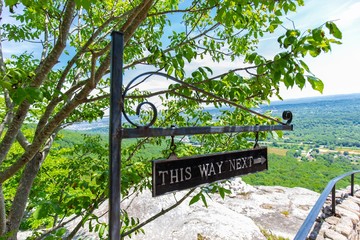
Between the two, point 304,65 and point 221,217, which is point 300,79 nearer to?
point 304,65

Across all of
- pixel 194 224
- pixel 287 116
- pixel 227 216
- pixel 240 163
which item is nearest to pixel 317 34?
pixel 287 116

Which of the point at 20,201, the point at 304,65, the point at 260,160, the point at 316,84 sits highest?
the point at 304,65

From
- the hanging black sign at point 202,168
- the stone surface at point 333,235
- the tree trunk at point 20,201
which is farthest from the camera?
the stone surface at point 333,235

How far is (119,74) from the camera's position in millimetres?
1333

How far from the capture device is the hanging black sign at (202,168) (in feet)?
4.94

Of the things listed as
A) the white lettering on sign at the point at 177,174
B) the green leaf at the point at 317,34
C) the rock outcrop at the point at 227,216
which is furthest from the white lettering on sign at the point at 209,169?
the rock outcrop at the point at 227,216

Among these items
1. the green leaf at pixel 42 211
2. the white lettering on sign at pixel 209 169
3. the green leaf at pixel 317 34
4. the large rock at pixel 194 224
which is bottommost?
the large rock at pixel 194 224

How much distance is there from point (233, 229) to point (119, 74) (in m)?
6.57

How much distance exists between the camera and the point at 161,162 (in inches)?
59.1

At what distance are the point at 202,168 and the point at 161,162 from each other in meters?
0.36

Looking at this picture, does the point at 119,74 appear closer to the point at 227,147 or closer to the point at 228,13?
the point at 228,13

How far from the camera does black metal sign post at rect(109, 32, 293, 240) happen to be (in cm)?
131

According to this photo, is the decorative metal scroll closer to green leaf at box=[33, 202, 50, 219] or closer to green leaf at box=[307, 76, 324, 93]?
green leaf at box=[307, 76, 324, 93]

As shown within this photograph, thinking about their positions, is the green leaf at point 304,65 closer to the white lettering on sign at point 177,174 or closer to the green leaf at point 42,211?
the white lettering on sign at point 177,174
